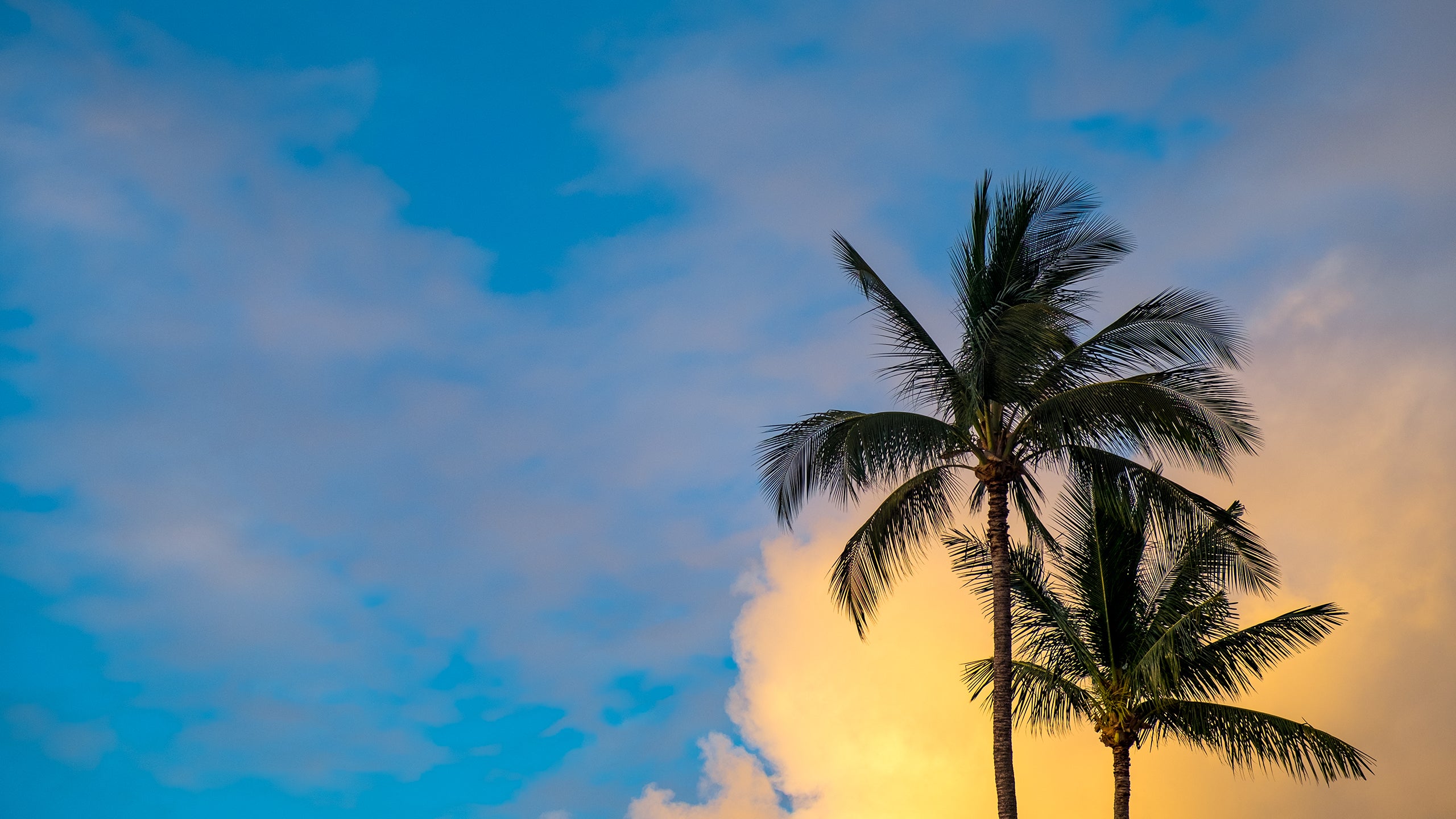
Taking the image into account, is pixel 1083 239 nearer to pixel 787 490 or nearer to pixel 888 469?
pixel 888 469

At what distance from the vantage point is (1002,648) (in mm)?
14883

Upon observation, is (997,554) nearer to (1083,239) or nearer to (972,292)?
(972,292)

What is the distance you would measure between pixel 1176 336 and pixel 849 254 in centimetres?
456

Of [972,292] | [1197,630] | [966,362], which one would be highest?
[972,292]

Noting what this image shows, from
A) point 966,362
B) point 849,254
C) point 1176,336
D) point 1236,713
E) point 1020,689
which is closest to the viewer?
point 1176,336

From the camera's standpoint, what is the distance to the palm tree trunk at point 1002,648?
565 inches

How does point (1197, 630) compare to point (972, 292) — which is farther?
point (1197, 630)

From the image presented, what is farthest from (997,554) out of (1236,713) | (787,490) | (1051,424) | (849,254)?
(1236,713)

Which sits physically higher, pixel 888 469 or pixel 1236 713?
pixel 888 469

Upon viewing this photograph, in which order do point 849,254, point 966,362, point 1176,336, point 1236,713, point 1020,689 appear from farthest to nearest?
point 1020,689 < point 1236,713 < point 849,254 < point 966,362 < point 1176,336

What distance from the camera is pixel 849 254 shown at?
52.9ft

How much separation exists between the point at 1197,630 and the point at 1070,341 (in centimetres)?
570

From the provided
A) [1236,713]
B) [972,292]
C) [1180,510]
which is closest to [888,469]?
[972,292]

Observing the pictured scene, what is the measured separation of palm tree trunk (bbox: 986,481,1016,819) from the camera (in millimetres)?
14344
